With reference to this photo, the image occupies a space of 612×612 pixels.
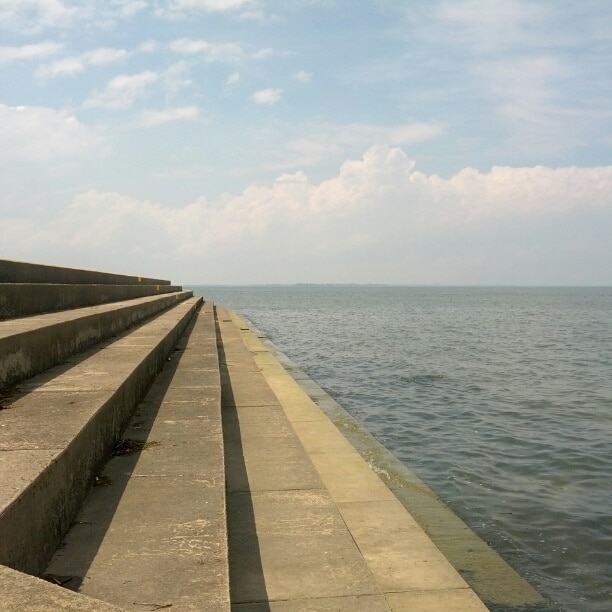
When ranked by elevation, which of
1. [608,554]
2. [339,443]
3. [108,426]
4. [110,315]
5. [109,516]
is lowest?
[608,554]

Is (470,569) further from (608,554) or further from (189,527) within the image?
(189,527)

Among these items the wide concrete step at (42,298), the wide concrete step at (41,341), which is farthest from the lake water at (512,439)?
the wide concrete step at (42,298)

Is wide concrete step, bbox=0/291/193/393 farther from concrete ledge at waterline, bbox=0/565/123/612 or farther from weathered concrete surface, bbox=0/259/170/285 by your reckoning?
concrete ledge at waterline, bbox=0/565/123/612

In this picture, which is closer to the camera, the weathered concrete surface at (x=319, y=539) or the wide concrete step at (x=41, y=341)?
the weathered concrete surface at (x=319, y=539)

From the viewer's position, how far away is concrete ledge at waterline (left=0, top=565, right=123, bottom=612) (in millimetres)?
1650

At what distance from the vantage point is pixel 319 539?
4.01m

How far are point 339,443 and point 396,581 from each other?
11.7ft

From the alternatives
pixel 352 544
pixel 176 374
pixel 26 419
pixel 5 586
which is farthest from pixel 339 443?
pixel 5 586

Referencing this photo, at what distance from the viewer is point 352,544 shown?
395 centimetres

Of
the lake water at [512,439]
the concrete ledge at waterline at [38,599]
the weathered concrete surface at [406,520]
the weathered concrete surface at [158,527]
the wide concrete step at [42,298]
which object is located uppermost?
the wide concrete step at [42,298]

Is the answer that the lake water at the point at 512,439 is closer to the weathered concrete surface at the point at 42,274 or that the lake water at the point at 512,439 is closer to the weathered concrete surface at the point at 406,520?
the weathered concrete surface at the point at 406,520

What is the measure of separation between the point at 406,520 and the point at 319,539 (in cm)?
101

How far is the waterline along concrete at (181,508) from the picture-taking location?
2617mm

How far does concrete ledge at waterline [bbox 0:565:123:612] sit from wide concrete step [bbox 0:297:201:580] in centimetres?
52
